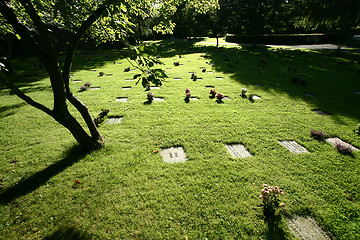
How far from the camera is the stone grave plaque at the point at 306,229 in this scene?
7.29ft

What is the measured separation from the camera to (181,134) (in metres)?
4.46

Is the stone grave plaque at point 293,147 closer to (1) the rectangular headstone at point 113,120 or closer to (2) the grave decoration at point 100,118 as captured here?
(1) the rectangular headstone at point 113,120

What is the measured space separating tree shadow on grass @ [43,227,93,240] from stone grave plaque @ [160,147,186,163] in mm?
1825

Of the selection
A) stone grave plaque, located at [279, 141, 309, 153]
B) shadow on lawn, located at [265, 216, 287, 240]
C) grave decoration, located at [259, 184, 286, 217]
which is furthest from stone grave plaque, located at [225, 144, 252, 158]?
shadow on lawn, located at [265, 216, 287, 240]

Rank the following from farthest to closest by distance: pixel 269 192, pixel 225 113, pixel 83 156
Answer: pixel 225 113
pixel 83 156
pixel 269 192

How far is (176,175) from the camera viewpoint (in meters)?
3.21

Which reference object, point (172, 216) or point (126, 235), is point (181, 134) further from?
point (126, 235)

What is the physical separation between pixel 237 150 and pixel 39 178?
4178 millimetres

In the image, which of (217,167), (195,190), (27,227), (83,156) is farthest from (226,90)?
(27,227)

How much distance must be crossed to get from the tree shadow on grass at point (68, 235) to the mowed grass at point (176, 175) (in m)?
0.01

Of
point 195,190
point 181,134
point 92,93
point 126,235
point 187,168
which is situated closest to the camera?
point 126,235

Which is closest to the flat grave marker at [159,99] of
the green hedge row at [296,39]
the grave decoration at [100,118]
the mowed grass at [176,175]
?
the mowed grass at [176,175]

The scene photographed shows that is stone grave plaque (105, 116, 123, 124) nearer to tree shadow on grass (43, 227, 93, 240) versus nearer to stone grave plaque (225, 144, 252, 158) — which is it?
tree shadow on grass (43, 227, 93, 240)

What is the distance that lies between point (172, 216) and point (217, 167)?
1.36 metres
